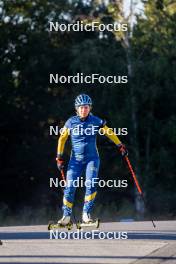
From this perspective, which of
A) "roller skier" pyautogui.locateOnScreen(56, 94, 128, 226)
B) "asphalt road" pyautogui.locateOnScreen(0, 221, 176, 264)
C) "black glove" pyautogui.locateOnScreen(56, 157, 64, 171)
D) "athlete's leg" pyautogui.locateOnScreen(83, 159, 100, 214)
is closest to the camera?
"asphalt road" pyautogui.locateOnScreen(0, 221, 176, 264)

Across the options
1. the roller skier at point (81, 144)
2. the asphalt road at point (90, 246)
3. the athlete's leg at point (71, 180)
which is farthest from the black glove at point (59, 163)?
the asphalt road at point (90, 246)

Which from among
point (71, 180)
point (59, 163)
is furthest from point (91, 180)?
point (59, 163)

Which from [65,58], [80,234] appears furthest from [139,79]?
[80,234]

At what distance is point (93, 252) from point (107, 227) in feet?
12.8

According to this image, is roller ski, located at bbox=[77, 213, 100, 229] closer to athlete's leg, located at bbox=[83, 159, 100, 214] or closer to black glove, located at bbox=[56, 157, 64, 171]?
athlete's leg, located at bbox=[83, 159, 100, 214]

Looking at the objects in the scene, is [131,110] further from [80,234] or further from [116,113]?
[80,234]

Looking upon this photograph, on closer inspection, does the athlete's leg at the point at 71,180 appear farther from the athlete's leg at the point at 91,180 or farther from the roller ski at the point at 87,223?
the roller ski at the point at 87,223

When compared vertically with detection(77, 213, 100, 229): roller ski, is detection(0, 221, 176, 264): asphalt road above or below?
below

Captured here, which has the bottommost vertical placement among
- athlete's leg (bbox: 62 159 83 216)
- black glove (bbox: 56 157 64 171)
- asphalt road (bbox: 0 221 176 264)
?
asphalt road (bbox: 0 221 176 264)

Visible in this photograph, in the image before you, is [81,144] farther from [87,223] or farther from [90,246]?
[90,246]

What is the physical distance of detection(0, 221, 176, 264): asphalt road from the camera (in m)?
10.3

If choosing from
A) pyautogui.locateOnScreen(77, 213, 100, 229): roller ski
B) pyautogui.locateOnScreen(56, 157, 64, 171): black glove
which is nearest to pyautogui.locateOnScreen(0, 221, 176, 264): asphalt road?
pyautogui.locateOnScreen(77, 213, 100, 229): roller ski

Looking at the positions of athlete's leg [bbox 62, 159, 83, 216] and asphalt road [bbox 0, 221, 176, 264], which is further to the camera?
athlete's leg [bbox 62, 159, 83, 216]

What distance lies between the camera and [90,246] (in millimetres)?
11453
